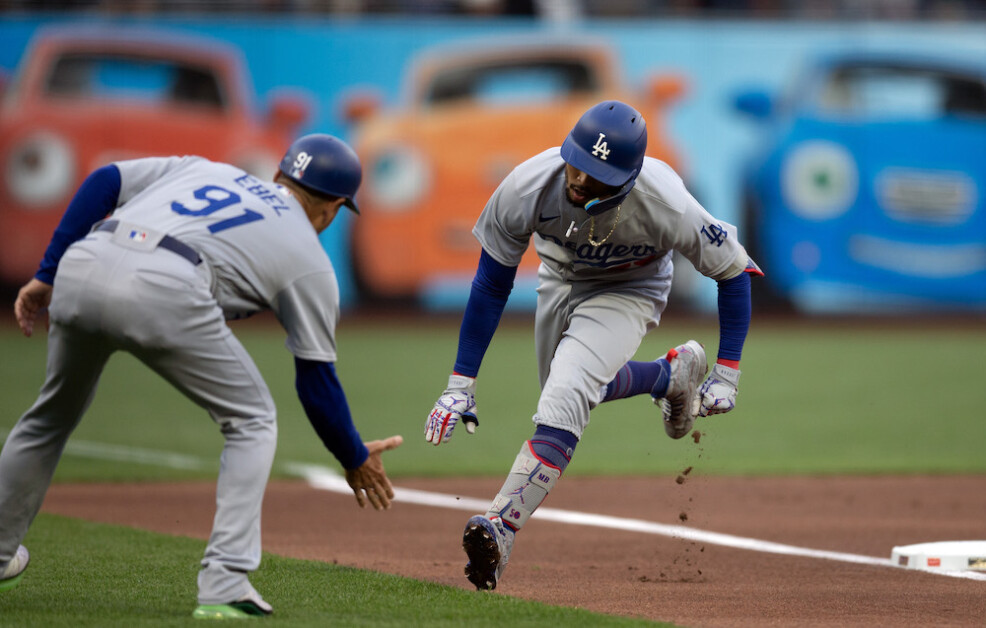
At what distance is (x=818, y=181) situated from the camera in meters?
20.0

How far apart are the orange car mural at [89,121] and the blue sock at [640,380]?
13.9 metres

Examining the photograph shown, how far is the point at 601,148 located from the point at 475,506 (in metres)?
3.38

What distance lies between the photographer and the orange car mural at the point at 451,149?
1964 cm

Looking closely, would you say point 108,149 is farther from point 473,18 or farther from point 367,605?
point 367,605

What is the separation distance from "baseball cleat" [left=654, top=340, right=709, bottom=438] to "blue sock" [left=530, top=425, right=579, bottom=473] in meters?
1.17

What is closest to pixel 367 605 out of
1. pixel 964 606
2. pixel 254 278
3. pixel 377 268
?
pixel 254 278

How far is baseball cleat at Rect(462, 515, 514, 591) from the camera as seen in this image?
484 cm

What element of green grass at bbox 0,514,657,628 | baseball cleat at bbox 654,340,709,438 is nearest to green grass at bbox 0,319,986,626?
green grass at bbox 0,514,657,628

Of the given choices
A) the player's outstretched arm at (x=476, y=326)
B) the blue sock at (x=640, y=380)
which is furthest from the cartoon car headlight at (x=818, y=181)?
the player's outstretched arm at (x=476, y=326)

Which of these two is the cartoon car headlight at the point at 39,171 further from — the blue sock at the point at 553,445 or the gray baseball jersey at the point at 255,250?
the gray baseball jersey at the point at 255,250

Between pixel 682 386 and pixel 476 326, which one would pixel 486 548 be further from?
pixel 682 386

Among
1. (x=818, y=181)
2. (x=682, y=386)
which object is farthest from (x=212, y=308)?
(x=818, y=181)

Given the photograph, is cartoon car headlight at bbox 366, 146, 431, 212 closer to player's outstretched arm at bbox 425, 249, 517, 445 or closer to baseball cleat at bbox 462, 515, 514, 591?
player's outstretched arm at bbox 425, 249, 517, 445

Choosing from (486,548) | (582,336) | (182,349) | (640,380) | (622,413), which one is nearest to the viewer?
(182,349)
